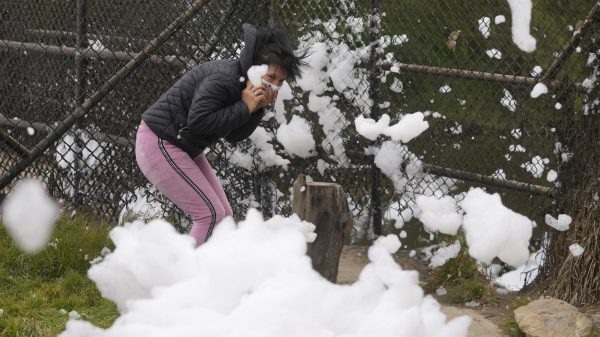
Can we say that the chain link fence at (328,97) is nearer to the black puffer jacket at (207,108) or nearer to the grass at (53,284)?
the grass at (53,284)

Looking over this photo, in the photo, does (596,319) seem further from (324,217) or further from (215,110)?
(215,110)


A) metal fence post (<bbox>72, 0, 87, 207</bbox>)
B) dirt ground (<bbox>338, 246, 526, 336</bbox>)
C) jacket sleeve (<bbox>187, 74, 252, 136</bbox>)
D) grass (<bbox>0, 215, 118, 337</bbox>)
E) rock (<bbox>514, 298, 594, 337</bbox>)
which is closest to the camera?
jacket sleeve (<bbox>187, 74, 252, 136</bbox>)

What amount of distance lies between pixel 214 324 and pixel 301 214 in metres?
0.93

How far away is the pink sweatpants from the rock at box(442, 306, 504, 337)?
4.80ft

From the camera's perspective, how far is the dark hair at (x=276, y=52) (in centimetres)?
425

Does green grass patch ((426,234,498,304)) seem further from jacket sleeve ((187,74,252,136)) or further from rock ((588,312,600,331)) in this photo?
jacket sleeve ((187,74,252,136))

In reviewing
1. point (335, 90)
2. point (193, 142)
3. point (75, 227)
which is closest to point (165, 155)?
point (193, 142)

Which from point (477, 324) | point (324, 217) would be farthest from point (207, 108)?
point (477, 324)

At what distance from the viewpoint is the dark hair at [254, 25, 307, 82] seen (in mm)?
4250

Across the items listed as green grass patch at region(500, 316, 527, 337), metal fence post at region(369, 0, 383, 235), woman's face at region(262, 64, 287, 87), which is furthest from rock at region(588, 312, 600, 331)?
woman's face at region(262, 64, 287, 87)

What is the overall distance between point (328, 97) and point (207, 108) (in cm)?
210

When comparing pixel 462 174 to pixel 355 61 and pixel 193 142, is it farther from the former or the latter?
pixel 193 142

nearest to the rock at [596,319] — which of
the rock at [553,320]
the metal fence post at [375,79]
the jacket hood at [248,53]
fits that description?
the rock at [553,320]

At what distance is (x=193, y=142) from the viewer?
4.45m
